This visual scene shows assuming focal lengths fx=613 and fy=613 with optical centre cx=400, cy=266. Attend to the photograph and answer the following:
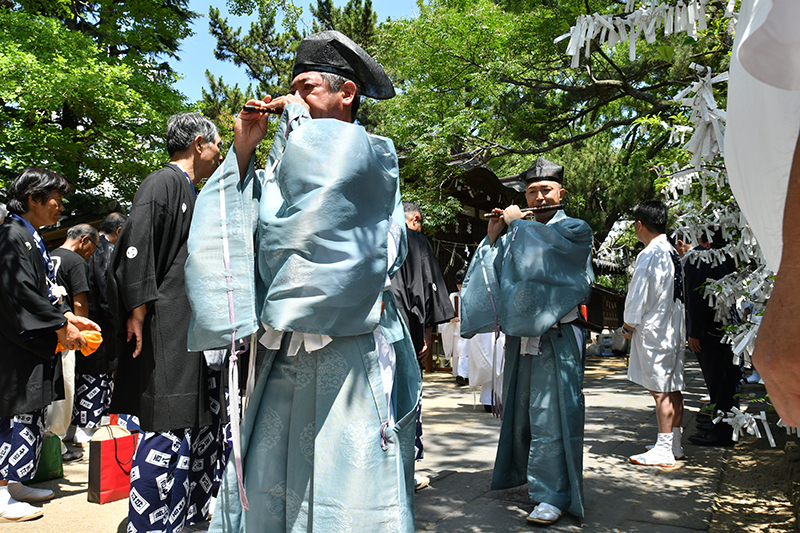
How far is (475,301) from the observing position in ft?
12.5

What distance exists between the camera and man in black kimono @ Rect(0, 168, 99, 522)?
3.34 m

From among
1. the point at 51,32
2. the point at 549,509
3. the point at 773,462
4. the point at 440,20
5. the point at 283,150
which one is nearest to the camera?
the point at 283,150

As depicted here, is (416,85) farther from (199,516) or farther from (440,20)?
(199,516)

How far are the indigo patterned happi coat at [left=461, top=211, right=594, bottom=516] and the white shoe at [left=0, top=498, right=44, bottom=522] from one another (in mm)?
2596

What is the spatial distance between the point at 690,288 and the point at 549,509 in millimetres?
3081

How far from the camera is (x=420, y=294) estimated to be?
431 centimetres

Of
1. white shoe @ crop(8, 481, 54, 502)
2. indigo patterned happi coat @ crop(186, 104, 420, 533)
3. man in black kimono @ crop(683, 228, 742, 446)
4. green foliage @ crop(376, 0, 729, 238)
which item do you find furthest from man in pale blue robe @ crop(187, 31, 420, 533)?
green foliage @ crop(376, 0, 729, 238)

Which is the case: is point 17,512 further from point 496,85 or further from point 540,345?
point 496,85

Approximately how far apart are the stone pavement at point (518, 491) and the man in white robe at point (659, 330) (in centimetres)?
33

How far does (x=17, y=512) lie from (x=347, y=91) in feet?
9.50

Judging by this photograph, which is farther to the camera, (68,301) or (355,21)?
(355,21)

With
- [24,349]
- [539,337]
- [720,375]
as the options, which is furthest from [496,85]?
[24,349]

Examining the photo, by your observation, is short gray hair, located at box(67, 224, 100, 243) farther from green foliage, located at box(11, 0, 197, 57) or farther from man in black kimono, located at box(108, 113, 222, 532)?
green foliage, located at box(11, 0, 197, 57)

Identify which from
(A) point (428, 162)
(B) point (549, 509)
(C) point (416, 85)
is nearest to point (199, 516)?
(B) point (549, 509)
